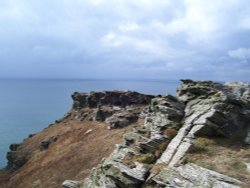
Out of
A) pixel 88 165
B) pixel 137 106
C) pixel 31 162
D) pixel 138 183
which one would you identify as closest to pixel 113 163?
pixel 138 183

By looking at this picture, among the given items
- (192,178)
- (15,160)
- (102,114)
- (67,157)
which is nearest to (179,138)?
(192,178)

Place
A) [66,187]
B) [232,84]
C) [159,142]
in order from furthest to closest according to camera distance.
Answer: [232,84] → [66,187] → [159,142]

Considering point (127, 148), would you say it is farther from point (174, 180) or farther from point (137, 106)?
point (137, 106)

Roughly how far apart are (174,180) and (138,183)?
9.95 ft

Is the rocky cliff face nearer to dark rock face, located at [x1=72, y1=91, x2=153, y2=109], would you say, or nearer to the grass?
the grass

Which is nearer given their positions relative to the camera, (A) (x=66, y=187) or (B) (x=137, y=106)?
(A) (x=66, y=187)

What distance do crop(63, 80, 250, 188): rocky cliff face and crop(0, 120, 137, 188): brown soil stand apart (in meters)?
18.9

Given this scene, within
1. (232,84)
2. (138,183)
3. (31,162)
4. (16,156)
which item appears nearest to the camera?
(138,183)

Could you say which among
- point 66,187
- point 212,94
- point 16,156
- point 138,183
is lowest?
point 16,156

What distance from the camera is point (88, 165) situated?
52.4 metres

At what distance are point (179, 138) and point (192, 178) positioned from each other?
678 cm

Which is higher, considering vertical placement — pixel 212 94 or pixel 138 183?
pixel 212 94

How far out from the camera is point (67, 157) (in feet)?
190

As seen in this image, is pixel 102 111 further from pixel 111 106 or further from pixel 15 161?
pixel 15 161
